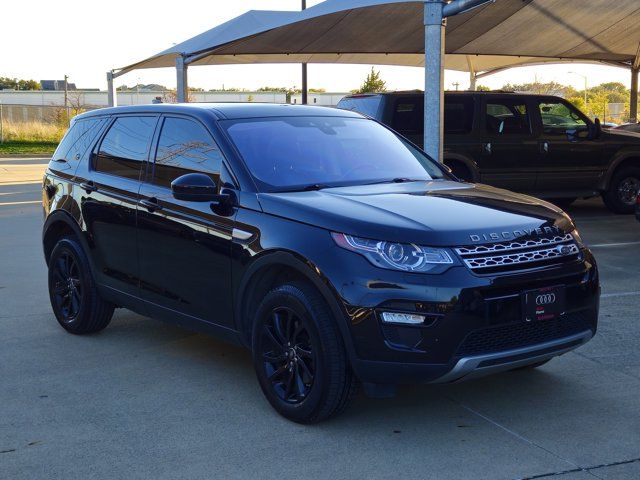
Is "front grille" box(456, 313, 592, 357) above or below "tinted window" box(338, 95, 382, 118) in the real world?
below

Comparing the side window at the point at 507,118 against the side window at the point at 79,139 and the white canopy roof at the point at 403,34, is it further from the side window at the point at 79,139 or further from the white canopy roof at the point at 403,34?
the side window at the point at 79,139

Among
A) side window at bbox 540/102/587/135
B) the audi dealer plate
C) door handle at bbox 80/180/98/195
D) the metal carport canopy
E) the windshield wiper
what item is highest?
the metal carport canopy

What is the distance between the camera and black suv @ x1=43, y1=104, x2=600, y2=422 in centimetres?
432

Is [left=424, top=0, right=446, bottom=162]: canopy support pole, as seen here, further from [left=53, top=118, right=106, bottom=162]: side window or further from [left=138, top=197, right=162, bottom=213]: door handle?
[left=138, top=197, right=162, bottom=213]: door handle

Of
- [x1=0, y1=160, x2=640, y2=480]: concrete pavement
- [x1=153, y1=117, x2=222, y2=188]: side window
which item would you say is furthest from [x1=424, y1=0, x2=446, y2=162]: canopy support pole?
[x1=153, y1=117, x2=222, y2=188]: side window

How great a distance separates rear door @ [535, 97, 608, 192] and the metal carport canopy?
2300 mm

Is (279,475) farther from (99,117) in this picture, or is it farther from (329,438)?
(99,117)

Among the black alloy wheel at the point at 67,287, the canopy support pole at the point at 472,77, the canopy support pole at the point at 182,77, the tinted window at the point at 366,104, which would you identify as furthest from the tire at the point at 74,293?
the canopy support pole at the point at 472,77

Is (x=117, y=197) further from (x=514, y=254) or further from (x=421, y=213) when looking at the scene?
(x=514, y=254)

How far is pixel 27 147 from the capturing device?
A: 37000 millimetres

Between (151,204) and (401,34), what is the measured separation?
13679mm

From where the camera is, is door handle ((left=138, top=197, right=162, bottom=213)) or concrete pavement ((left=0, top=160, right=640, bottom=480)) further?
door handle ((left=138, top=197, right=162, bottom=213))

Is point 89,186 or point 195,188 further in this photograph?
point 89,186

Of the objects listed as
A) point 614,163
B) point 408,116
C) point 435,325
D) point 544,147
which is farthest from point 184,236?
point 614,163
